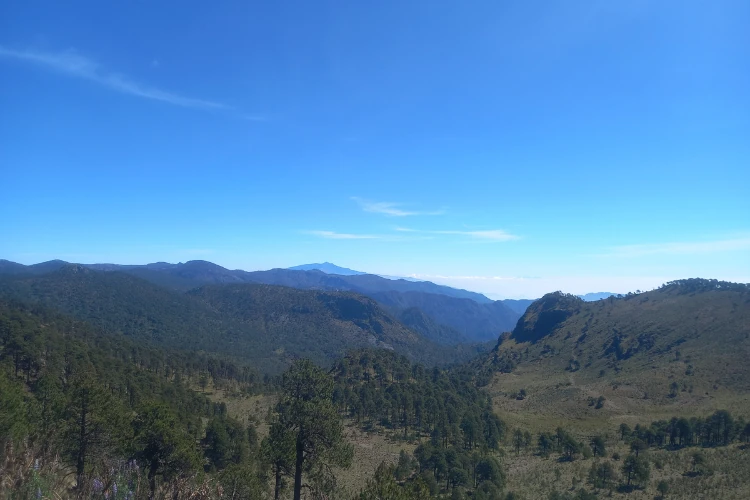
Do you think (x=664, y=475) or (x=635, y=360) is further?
(x=635, y=360)

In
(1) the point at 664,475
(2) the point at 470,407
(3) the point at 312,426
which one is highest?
(3) the point at 312,426

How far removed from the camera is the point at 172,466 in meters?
19.9

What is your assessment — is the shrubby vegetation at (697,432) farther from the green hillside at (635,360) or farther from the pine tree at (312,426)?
the pine tree at (312,426)

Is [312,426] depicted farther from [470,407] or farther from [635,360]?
[635,360]

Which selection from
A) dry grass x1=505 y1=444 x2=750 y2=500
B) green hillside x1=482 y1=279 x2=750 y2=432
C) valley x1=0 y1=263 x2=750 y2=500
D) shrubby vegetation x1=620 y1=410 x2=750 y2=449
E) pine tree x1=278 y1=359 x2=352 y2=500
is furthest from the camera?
green hillside x1=482 y1=279 x2=750 y2=432

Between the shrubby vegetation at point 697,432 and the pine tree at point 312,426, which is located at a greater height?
the pine tree at point 312,426

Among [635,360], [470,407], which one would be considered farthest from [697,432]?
[635,360]

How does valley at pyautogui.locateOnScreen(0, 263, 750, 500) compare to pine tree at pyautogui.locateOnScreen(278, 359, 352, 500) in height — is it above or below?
below

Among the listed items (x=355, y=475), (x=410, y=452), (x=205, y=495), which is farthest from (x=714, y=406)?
(x=205, y=495)

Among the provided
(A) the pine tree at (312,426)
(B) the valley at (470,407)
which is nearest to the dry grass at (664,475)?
(B) the valley at (470,407)

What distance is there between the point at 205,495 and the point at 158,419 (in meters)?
15.5

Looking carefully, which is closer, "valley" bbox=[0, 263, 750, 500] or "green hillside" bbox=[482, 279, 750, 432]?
"valley" bbox=[0, 263, 750, 500]

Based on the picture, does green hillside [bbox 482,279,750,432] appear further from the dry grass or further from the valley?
the dry grass

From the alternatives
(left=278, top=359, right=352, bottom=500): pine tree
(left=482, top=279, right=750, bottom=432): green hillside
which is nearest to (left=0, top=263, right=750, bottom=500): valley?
(left=278, top=359, right=352, bottom=500): pine tree
